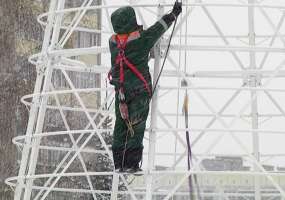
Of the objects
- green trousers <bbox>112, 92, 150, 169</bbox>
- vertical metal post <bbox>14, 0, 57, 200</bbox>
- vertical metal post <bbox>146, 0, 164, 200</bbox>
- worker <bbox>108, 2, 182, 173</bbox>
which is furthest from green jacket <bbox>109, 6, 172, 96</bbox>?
vertical metal post <bbox>14, 0, 57, 200</bbox>

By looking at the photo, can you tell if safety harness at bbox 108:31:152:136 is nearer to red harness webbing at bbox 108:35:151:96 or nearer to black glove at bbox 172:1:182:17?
red harness webbing at bbox 108:35:151:96

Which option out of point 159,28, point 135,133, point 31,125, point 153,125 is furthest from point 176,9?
point 31,125

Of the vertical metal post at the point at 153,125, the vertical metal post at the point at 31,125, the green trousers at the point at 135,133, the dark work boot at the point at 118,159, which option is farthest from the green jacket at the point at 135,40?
the vertical metal post at the point at 31,125

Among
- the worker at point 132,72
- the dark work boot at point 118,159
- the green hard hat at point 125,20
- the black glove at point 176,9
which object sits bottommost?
the dark work boot at point 118,159

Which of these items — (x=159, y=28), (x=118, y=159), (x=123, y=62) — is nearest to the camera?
(x=159, y=28)

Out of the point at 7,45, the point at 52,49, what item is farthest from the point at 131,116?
the point at 7,45

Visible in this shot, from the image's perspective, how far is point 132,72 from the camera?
29.0ft

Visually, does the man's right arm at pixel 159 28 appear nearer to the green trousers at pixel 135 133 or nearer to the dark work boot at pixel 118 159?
the green trousers at pixel 135 133

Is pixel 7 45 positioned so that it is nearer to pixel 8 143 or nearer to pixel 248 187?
pixel 8 143

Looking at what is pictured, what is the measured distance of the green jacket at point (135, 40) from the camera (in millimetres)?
8734

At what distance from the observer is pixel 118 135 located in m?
9.08

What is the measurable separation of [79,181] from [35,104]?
1671cm

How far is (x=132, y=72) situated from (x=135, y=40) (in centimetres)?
41

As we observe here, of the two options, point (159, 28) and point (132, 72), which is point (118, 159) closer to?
point (132, 72)
